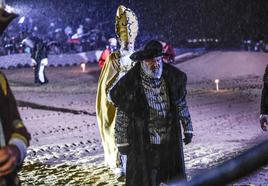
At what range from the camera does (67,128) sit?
1038 cm

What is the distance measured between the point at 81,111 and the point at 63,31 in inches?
671

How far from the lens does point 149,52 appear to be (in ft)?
15.0

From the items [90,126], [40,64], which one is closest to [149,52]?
[90,126]

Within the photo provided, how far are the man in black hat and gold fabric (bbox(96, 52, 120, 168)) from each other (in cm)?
169

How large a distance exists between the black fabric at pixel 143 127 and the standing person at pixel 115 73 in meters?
1.68

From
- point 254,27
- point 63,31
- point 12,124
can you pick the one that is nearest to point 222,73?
point 254,27

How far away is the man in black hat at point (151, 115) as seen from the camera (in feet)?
14.6

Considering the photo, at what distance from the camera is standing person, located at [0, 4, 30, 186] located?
2.74 meters

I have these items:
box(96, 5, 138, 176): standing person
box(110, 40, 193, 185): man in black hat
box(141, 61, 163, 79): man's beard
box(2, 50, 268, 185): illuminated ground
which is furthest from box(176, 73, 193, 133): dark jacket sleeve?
box(96, 5, 138, 176): standing person

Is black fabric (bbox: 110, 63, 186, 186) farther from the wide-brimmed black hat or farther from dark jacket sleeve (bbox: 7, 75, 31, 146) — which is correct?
dark jacket sleeve (bbox: 7, 75, 31, 146)

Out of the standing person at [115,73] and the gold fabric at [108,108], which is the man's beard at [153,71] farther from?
the gold fabric at [108,108]

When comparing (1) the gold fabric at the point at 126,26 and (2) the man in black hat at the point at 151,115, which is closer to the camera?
(2) the man in black hat at the point at 151,115

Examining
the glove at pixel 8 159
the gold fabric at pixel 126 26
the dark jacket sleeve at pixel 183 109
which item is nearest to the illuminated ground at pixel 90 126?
the dark jacket sleeve at pixel 183 109

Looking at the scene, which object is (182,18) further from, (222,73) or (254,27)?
(222,73)
